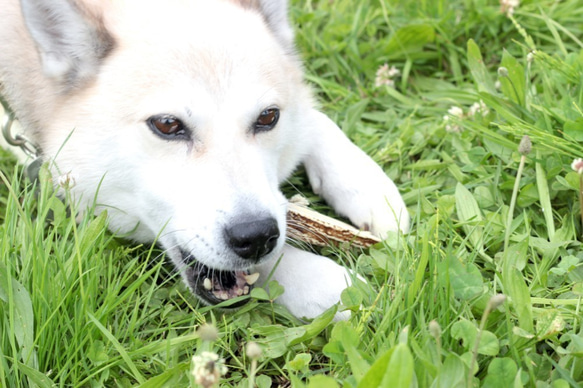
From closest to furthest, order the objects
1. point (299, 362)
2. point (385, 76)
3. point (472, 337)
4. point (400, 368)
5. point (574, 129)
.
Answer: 1. point (400, 368)
2. point (472, 337)
3. point (299, 362)
4. point (574, 129)
5. point (385, 76)

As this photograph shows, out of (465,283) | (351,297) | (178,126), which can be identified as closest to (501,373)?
(465,283)

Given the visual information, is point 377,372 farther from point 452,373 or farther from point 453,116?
point 453,116

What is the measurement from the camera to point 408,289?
6.42 feet

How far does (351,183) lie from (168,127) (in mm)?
819

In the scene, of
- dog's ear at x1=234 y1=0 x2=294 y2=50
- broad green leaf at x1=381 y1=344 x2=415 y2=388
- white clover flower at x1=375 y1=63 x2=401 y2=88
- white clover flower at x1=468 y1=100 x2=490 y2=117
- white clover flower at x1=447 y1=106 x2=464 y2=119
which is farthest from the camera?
white clover flower at x1=375 y1=63 x2=401 y2=88

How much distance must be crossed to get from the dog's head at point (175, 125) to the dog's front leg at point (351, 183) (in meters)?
0.36

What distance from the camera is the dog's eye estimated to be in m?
2.27

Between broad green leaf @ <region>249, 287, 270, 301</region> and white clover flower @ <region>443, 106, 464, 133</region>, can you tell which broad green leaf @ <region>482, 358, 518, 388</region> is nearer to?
broad green leaf @ <region>249, 287, 270, 301</region>

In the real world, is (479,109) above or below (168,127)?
below

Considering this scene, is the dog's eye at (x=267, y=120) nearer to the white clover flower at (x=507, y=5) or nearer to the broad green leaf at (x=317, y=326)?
the broad green leaf at (x=317, y=326)

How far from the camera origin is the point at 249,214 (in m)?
2.00

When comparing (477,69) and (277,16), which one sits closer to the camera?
(277,16)

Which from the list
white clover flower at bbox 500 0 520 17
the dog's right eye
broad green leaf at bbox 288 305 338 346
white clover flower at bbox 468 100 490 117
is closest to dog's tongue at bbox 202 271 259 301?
broad green leaf at bbox 288 305 338 346

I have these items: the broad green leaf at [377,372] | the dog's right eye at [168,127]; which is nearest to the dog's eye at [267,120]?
the dog's right eye at [168,127]
